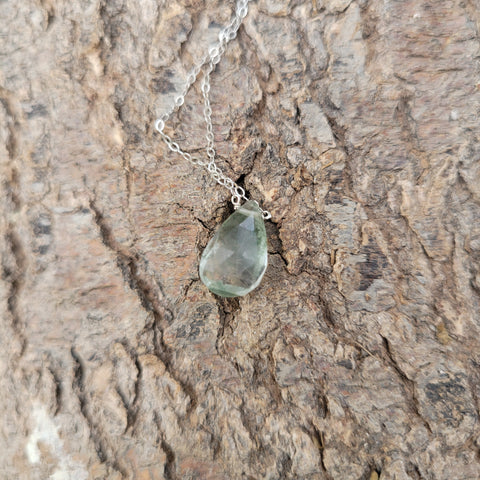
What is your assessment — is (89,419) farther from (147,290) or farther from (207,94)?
(207,94)

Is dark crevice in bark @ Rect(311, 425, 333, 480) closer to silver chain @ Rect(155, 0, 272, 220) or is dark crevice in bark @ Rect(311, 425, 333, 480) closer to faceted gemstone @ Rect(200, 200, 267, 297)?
faceted gemstone @ Rect(200, 200, 267, 297)

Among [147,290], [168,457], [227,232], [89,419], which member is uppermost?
[227,232]

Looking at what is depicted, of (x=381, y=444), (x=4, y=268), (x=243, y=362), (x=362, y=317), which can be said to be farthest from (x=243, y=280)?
(x=4, y=268)

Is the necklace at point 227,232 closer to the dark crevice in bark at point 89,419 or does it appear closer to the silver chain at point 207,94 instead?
the silver chain at point 207,94

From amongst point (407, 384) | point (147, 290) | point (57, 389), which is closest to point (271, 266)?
point (147, 290)

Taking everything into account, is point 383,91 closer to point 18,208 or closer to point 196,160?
point 196,160

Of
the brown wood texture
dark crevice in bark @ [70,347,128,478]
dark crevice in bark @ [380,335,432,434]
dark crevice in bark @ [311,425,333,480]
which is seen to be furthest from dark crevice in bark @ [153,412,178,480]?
dark crevice in bark @ [380,335,432,434]
